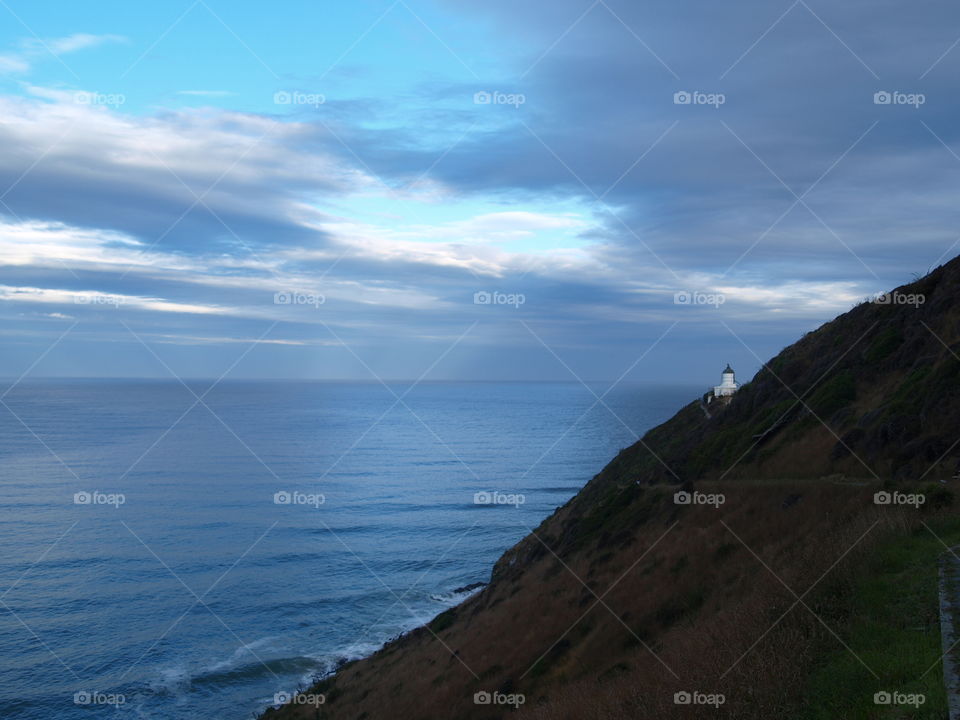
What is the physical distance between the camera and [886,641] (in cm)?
880

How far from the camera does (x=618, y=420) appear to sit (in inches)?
7239

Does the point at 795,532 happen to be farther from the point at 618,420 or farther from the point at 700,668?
the point at 618,420

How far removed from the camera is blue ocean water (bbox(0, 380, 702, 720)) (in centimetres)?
3475
